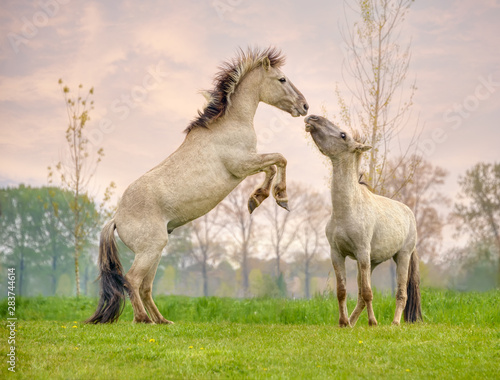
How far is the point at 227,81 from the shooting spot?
8727 millimetres

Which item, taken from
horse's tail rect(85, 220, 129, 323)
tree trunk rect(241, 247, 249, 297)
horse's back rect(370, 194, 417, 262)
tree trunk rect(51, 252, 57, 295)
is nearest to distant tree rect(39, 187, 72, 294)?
tree trunk rect(51, 252, 57, 295)

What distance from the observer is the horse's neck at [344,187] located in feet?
25.2

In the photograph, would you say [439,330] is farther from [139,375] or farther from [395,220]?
[139,375]

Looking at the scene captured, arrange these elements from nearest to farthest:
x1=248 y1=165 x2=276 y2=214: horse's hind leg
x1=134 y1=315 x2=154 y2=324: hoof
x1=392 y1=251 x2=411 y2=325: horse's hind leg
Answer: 1. x1=134 y1=315 x2=154 y2=324: hoof
2. x1=248 y1=165 x2=276 y2=214: horse's hind leg
3. x1=392 y1=251 x2=411 y2=325: horse's hind leg

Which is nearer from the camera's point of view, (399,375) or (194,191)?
(399,375)

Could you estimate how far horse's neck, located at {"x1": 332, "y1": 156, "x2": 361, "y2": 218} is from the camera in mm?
7691

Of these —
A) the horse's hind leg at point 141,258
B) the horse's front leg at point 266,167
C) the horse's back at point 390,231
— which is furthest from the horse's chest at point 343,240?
the horse's hind leg at point 141,258

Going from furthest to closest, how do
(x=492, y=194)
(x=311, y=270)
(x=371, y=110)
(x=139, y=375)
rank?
1. (x=311, y=270)
2. (x=492, y=194)
3. (x=371, y=110)
4. (x=139, y=375)

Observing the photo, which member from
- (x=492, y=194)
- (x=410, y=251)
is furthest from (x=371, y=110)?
(x=492, y=194)

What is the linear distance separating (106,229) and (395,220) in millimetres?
4750

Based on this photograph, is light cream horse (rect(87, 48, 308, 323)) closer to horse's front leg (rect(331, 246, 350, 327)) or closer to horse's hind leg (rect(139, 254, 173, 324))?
horse's hind leg (rect(139, 254, 173, 324))

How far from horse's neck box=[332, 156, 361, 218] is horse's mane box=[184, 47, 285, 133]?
216cm

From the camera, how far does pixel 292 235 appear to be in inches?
1207

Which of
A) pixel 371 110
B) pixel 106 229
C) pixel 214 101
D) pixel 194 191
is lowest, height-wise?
pixel 106 229
